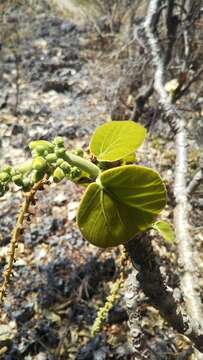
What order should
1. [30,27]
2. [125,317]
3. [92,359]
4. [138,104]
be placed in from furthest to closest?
[30,27]
[138,104]
[125,317]
[92,359]

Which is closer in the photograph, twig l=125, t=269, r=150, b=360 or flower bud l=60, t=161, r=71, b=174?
flower bud l=60, t=161, r=71, b=174

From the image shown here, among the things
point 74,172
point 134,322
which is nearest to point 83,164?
point 74,172

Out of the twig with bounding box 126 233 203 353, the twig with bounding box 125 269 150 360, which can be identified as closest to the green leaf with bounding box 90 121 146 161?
the twig with bounding box 126 233 203 353

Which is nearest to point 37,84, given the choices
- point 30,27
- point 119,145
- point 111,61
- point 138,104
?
point 111,61

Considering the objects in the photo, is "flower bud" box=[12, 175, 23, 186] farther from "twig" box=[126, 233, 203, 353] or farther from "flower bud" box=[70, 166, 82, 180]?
"twig" box=[126, 233, 203, 353]

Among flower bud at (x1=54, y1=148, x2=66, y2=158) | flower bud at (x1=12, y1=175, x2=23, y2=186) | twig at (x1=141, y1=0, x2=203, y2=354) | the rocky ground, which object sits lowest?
the rocky ground

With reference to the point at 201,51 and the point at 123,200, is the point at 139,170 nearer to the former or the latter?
the point at 123,200

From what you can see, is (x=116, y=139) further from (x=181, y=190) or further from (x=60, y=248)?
(x=60, y=248)
